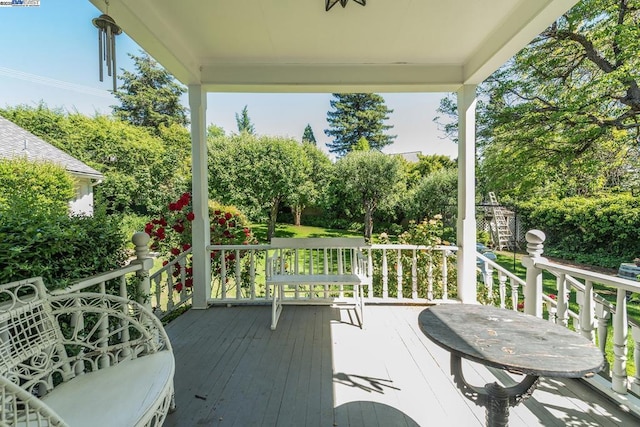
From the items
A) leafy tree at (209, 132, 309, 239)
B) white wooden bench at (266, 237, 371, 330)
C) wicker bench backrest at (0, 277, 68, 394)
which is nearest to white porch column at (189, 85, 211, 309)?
white wooden bench at (266, 237, 371, 330)

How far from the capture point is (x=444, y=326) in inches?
52.6

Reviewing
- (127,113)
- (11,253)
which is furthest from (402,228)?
(127,113)

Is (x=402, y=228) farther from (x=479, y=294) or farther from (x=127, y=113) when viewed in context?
(x=127, y=113)

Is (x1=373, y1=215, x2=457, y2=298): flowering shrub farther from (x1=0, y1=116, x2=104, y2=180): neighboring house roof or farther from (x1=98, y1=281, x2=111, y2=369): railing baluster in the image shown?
(x1=0, y1=116, x2=104, y2=180): neighboring house roof

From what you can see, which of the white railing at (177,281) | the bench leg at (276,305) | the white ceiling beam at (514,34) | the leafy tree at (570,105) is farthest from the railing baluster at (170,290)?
the leafy tree at (570,105)

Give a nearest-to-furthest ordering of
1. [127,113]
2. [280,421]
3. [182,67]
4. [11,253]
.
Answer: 1. [11,253]
2. [280,421]
3. [182,67]
4. [127,113]

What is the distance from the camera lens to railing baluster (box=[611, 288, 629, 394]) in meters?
1.63

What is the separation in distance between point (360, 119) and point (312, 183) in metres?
10.1

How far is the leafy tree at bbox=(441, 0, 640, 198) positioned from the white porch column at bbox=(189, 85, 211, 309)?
5.78 m

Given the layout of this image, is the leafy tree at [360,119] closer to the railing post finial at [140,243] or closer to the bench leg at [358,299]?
the bench leg at [358,299]

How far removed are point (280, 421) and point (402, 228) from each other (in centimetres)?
788

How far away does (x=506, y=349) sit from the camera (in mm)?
1135

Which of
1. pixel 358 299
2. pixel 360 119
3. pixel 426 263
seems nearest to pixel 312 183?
pixel 426 263

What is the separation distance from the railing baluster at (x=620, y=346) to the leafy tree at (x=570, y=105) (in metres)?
4.61
